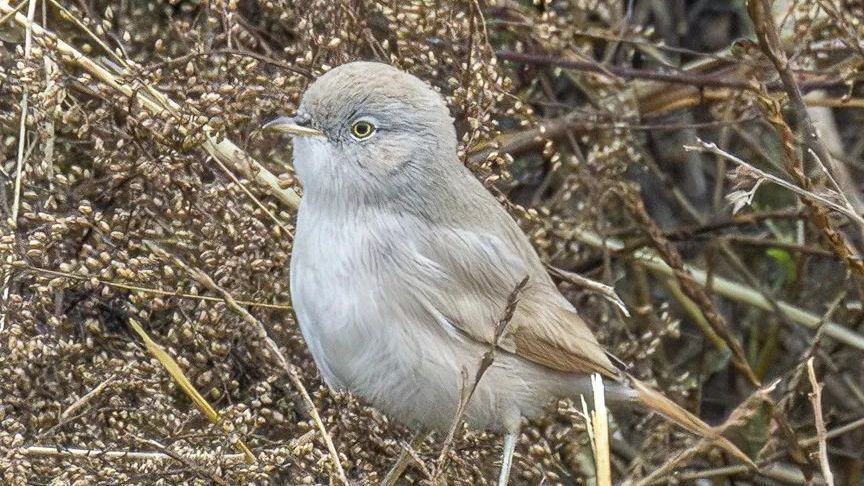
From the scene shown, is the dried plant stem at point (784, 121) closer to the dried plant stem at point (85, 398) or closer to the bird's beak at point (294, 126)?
the bird's beak at point (294, 126)

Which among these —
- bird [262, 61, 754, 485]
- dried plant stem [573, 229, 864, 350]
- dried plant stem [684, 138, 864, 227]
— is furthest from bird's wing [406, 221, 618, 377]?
dried plant stem [573, 229, 864, 350]

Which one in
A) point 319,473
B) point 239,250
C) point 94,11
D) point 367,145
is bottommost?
point 319,473

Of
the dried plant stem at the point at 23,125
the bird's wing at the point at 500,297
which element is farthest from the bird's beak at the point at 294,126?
the dried plant stem at the point at 23,125

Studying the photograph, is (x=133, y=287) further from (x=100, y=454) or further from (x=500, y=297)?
(x=500, y=297)

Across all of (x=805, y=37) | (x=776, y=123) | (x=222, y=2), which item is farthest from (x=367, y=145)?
(x=805, y=37)

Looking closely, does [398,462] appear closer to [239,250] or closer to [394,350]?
[394,350]

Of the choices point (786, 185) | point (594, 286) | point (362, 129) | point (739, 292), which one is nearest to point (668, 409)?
point (594, 286)
